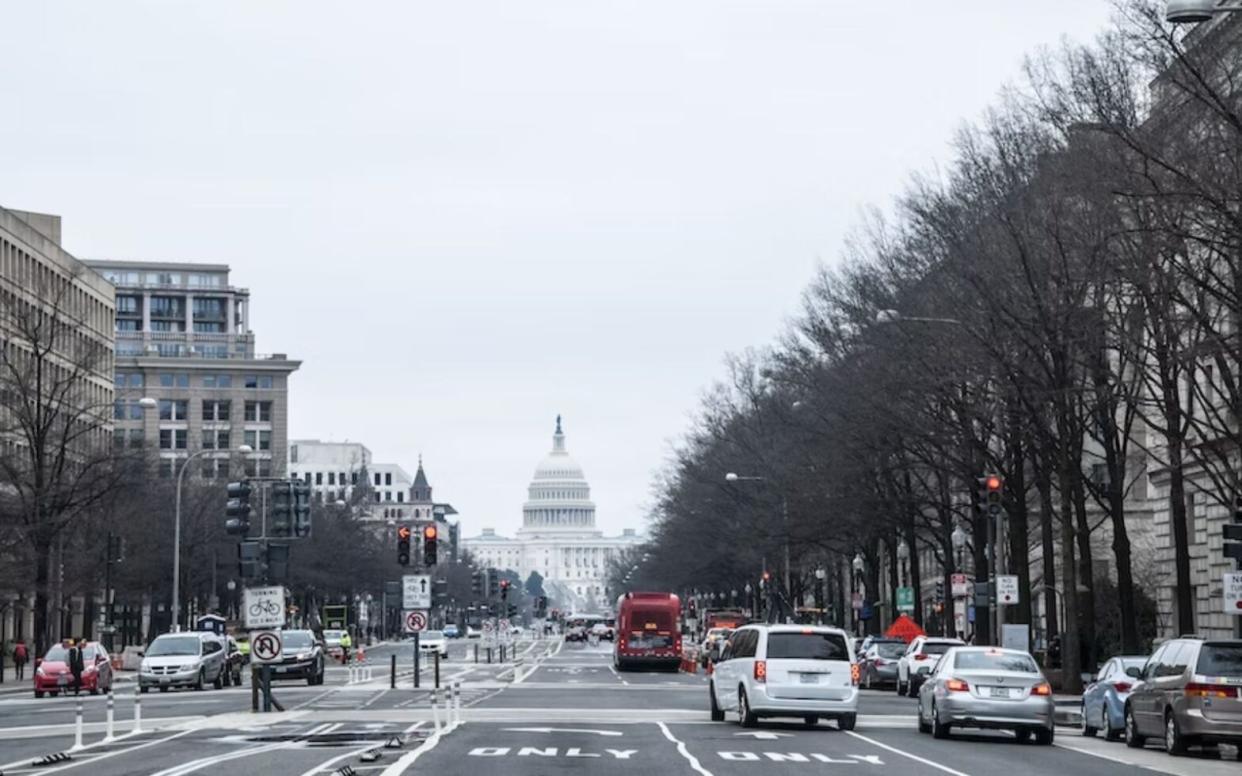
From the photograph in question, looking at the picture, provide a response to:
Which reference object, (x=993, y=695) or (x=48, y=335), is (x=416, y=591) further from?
(x=48, y=335)

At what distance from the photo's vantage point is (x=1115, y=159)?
37.2 m

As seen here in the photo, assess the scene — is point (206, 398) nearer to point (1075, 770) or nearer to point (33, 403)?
point (33, 403)

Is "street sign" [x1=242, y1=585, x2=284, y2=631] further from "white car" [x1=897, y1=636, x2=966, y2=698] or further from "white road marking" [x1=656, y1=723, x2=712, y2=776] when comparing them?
"white car" [x1=897, y1=636, x2=966, y2=698]

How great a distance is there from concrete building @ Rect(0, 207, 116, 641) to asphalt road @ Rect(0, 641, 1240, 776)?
30.8 m

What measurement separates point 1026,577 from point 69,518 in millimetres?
32591

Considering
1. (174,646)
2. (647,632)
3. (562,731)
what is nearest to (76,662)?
(174,646)

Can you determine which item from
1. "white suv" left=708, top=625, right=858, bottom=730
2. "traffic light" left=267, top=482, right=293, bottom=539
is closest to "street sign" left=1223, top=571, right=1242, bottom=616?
"white suv" left=708, top=625, right=858, bottom=730

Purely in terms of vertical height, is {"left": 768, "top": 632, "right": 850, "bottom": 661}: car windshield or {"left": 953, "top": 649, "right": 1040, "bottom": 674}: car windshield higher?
{"left": 768, "top": 632, "right": 850, "bottom": 661}: car windshield

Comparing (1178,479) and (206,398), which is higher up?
(206,398)

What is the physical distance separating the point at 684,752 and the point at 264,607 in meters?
14.8

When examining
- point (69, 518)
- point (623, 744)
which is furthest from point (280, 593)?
point (69, 518)

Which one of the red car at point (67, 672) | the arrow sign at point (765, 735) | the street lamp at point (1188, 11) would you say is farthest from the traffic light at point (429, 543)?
the street lamp at point (1188, 11)

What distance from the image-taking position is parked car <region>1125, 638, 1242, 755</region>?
103 ft

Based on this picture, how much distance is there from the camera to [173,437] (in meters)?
188
